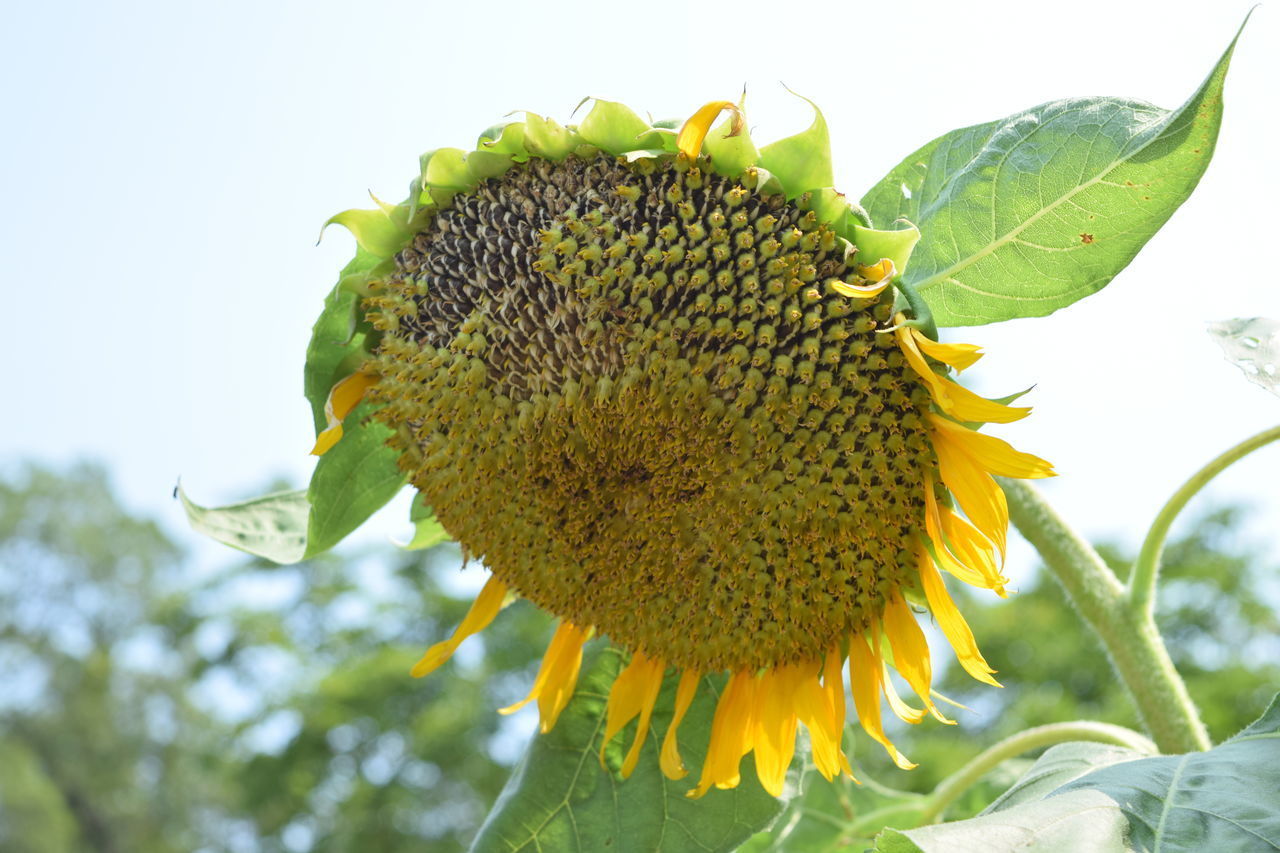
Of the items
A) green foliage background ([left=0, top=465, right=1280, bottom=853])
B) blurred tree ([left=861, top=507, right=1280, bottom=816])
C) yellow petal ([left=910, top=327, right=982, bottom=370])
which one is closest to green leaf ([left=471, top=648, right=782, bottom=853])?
yellow petal ([left=910, top=327, right=982, bottom=370])

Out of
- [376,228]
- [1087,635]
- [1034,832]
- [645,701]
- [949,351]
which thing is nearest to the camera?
[1034,832]

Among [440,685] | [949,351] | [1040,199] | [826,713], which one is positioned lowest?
[440,685]

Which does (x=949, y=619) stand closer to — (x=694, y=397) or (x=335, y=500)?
(x=694, y=397)

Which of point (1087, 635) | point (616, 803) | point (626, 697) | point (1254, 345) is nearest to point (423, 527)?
point (626, 697)

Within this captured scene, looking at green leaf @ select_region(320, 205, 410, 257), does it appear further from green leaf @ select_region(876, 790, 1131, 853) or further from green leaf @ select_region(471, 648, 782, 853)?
green leaf @ select_region(876, 790, 1131, 853)

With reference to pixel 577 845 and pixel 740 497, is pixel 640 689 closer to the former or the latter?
pixel 577 845

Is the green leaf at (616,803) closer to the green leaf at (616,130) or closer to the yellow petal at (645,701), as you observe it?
the yellow petal at (645,701)
